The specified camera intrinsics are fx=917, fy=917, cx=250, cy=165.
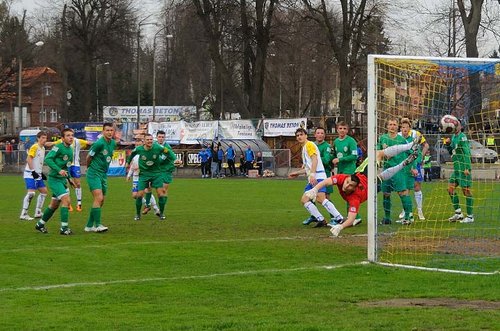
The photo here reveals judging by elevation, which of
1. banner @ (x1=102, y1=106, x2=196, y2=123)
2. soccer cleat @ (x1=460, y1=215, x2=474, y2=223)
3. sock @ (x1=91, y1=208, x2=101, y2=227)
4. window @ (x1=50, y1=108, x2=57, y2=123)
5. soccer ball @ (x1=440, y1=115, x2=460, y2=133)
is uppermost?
window @ (x1=50, y1=108, x2=57, y2=123)

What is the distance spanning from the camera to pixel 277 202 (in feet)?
88.3

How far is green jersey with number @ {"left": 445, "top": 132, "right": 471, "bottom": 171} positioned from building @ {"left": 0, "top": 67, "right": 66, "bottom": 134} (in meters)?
58.5

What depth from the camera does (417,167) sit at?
19.6 m

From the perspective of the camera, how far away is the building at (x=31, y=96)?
7643cm

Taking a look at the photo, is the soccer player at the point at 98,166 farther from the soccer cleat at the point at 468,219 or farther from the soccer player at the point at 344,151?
the soccer cleat at the point at 468,219

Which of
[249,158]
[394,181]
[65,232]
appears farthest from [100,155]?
[249,158]

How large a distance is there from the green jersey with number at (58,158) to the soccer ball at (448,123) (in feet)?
23.2

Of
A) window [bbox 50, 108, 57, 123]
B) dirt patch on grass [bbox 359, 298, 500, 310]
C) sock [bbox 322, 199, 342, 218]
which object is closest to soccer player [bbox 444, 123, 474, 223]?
sock [bbox 322, 199, 342, 218]

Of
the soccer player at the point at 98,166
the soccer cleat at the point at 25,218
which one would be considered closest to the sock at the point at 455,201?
the soccer player at the point at 98,166

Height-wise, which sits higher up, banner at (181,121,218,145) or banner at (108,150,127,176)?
banner at (181,121,218,145)

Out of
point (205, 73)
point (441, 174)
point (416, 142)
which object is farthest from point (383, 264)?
point (205, 73)

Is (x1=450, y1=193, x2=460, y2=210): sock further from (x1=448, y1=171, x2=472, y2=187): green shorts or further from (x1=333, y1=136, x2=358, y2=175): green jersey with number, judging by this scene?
(x1=333, y1=136, x2=358, y2=175): green jersey with number

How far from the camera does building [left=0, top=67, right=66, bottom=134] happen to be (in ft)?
251

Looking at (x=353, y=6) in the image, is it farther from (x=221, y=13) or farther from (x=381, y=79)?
(x=381, y=79)
